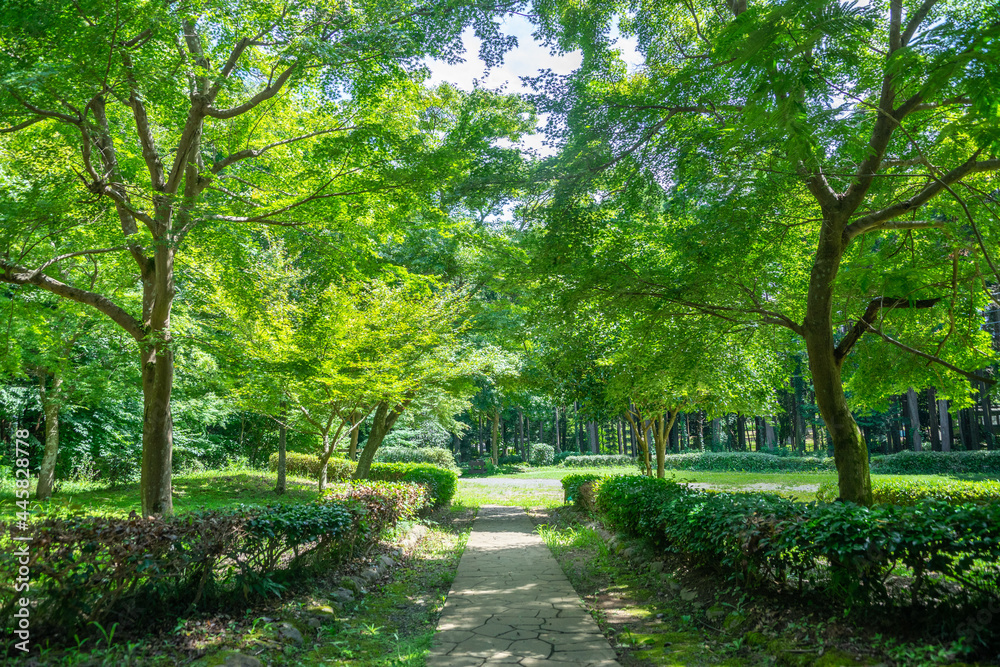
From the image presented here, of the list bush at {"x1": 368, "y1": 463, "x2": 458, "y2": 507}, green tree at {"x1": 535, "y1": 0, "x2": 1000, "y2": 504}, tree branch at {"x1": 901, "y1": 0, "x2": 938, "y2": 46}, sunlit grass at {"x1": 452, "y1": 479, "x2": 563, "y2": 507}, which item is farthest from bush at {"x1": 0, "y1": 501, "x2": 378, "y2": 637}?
sunlit grass at {"x1": 452, "y1": 479, "x2": 563, "y2": 507}

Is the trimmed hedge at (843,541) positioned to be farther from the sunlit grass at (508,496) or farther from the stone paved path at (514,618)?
the sunlit grass at (508,496)

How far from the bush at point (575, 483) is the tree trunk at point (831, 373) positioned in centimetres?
616

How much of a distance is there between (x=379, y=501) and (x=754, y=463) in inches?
1020

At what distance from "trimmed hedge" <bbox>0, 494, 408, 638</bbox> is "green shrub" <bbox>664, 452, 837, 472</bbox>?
26736 millimetres

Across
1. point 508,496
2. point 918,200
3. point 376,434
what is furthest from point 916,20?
point 508,496

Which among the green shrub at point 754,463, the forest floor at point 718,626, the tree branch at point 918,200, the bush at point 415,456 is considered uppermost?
the tree branch at point 918,200

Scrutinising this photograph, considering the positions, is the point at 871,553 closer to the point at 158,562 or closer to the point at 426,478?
the point at 158,562

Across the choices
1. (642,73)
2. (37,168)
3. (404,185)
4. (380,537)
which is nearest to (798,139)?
(642,73)

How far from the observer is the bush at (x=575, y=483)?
12.2 m

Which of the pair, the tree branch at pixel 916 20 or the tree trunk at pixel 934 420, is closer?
the tree branch at pixel 916 20

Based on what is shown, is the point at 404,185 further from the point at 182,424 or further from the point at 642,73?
the point at 182,424

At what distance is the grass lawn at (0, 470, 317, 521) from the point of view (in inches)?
439

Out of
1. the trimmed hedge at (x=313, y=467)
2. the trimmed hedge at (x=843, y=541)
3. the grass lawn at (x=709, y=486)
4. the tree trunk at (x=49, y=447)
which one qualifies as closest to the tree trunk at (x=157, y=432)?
the trimmed hedge at (x=843, y=541)

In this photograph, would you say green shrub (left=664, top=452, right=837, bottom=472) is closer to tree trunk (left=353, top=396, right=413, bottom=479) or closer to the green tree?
tree trunk (left=353, top=396, right=413, bottom=479)
